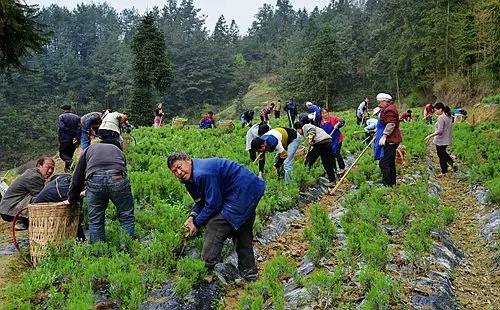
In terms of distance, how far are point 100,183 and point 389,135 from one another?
5761 mm

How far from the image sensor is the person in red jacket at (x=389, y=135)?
9.38m

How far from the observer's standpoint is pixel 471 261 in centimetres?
684

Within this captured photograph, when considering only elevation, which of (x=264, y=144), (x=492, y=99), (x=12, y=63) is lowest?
(x=492, y=99)

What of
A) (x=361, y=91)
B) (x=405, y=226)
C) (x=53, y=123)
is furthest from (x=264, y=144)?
(x=53, y=123)

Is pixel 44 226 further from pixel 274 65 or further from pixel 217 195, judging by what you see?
pixel 274 65

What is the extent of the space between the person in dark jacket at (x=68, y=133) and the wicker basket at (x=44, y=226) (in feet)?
16.2

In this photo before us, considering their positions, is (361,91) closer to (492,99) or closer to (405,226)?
(492,99)

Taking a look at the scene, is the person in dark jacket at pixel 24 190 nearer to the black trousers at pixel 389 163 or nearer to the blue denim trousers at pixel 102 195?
the blue denim trousers at pixel 102 195

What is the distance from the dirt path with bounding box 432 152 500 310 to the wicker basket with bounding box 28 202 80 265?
16.0ft

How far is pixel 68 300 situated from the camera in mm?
4879

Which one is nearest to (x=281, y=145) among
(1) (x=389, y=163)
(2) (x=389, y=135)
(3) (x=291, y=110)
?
(2) (x=389, y=135)

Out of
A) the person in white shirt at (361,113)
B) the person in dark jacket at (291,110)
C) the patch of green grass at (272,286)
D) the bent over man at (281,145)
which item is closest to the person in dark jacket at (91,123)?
the bent over man at (281,145)

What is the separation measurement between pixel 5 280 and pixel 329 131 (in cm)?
806

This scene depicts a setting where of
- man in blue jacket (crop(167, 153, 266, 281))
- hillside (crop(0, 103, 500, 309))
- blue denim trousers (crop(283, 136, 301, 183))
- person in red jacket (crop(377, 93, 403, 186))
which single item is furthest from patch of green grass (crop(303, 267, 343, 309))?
blue denim trousers (crop(283, 136, 301, 183))
